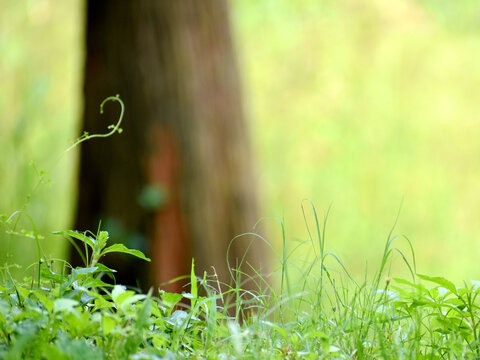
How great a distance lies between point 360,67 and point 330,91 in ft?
1.73

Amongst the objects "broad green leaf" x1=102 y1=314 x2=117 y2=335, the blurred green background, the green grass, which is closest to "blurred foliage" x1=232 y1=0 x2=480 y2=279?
the blurred green background

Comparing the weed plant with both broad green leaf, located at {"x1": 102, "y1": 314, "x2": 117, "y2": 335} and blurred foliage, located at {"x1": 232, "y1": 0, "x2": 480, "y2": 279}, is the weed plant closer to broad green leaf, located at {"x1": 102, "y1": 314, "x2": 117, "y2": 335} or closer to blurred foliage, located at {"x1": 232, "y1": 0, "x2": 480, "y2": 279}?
broad green leaf, located at {"x1": 102, "y1": 314, "x2": 117, "y2": 335}

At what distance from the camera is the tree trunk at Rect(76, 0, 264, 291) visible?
3.13 metres

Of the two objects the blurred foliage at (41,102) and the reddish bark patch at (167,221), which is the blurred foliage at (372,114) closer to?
the blurred foliage at (41,102)

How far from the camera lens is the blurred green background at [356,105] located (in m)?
7.53

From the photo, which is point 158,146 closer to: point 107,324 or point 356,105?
point 107,324

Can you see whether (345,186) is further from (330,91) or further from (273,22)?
(273,22)

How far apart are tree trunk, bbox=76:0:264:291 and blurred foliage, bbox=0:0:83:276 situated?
0.44m

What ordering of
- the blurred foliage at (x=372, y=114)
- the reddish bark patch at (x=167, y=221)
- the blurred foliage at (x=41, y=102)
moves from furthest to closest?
the blurred foliage at (x=372, y=114), the blurred foliage at (x=41, y=102), the reddish bark patch at (x=167, y=221)

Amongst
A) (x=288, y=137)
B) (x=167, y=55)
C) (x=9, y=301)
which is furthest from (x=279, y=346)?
(x=288, y=137)

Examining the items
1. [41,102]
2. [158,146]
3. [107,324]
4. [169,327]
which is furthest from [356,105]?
[107,324]

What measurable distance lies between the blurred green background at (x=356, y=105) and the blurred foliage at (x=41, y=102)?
3cm

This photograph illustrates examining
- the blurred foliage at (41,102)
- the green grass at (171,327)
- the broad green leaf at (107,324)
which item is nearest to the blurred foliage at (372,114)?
the blurred foliage at (41,102)

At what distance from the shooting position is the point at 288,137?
8570 millimetres
